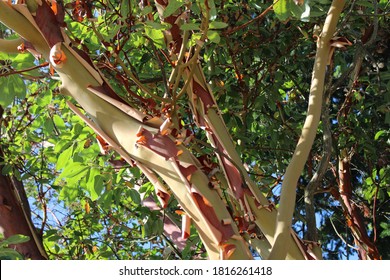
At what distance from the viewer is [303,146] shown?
183cm

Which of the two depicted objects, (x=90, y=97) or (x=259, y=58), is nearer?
(x=90, y=97)

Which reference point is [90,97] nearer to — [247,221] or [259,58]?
[247,221]

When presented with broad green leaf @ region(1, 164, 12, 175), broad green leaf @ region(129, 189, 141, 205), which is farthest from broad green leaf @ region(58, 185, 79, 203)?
broad green leaf @ region(1, 164, 12, 175)

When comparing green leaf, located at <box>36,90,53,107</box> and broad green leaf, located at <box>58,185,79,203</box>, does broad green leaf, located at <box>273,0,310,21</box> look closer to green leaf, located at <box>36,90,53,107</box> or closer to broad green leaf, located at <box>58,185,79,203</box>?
green leaf, located at <box>36,90,53,107</box>

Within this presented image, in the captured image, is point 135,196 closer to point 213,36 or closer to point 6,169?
point 6,169

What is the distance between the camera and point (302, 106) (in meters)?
3.98

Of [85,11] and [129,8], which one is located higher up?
[85,11]

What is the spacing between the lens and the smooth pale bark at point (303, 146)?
1683 mm

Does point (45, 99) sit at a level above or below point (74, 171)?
above

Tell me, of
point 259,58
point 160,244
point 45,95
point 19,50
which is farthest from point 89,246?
point 19,50

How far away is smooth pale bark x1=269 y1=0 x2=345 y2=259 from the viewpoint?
168 centimetres

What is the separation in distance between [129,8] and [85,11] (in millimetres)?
363

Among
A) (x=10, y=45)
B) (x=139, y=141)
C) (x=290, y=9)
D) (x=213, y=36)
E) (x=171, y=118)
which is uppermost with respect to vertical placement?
(x=290, y=9)

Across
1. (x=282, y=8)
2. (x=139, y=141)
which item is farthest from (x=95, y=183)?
(x=282, y=8)
